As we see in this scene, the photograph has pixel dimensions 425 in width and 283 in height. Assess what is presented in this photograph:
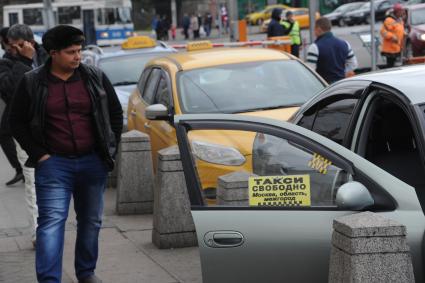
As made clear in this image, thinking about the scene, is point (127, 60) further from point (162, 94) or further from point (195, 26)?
point (195, 26)

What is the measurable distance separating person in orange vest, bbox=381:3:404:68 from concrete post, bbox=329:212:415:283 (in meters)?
16.6

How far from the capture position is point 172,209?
8117 millimetres

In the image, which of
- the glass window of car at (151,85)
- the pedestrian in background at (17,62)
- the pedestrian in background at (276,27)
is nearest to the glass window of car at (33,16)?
the pedestrian in background at (276,27)

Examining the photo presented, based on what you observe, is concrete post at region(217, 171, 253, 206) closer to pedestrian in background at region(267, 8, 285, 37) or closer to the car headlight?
the car headlight

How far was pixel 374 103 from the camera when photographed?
223 inches

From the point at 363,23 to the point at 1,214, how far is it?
52500 millimetres

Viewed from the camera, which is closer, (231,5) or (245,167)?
(245,167)

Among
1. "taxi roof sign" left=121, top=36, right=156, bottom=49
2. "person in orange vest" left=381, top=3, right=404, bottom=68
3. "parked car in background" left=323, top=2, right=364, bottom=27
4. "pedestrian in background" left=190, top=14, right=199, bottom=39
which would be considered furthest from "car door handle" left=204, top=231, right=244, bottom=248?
"pedestrian in background" left=190, top=14, right=199, bottom=39

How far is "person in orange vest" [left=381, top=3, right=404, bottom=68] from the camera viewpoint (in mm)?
20625

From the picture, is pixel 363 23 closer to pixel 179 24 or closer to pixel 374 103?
pixel 179 24

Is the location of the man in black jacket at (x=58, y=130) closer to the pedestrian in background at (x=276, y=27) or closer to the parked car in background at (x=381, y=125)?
the parked car in background at (x=381, y=125)

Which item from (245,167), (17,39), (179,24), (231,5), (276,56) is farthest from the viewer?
(179,24)

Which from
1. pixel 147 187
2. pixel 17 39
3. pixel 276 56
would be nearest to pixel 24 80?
pixel 17 39

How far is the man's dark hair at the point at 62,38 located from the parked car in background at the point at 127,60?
8.59 metres
